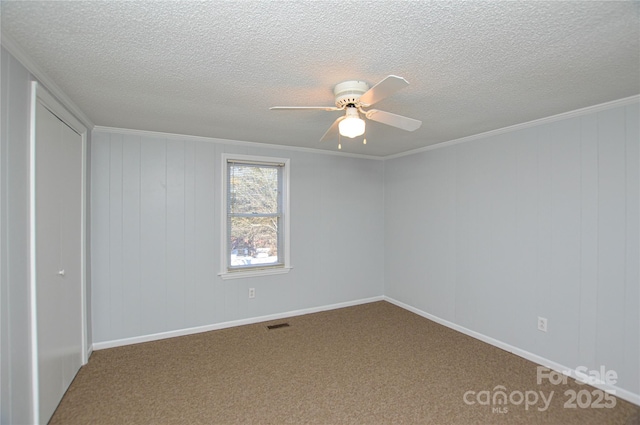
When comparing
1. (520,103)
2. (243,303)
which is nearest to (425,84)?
(520,103)

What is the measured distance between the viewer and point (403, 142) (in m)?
3.95

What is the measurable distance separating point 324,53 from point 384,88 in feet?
1.27

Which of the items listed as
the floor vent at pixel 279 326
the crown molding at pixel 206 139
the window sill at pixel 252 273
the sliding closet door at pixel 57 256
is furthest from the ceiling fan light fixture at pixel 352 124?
the floor vent at pixel 279 326

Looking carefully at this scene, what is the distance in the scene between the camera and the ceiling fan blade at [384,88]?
1.59m

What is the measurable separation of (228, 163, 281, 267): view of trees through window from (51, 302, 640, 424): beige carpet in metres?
0.99

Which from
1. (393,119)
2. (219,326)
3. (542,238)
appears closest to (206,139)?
(219,326)

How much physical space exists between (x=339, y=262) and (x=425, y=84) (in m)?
3.04

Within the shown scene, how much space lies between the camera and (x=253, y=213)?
13.5 feet

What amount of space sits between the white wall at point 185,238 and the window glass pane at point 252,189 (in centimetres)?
21

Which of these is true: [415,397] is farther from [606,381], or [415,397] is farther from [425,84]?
[425,84]

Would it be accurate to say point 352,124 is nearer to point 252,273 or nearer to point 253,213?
point 253,213

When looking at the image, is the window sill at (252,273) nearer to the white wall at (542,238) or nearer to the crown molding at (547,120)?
the white wall at (542,238)

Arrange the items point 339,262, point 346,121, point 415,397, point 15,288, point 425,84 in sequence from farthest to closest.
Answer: point 339,262, point 415,397, point 425,84, point 346,121, point 15,288

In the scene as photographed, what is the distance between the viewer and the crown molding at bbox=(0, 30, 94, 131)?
1.62 m
